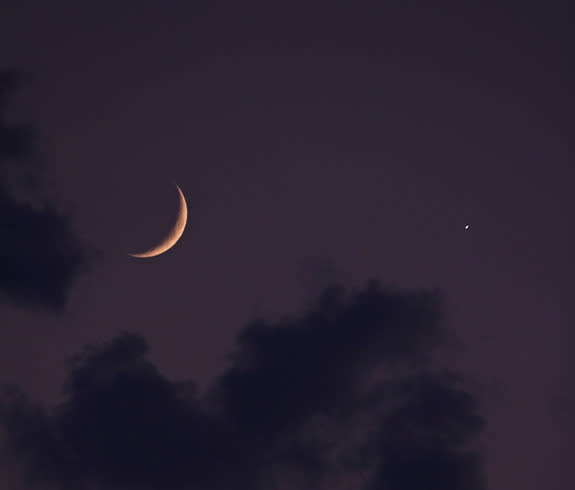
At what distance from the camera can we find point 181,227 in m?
116

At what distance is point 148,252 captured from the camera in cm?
11431

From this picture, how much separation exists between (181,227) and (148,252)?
4.30 meters
